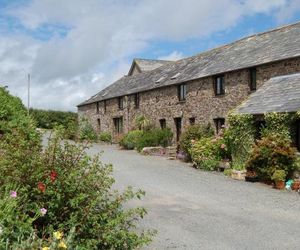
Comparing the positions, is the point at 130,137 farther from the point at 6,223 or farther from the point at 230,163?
the point at 6,223

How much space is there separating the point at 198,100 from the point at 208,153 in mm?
7196

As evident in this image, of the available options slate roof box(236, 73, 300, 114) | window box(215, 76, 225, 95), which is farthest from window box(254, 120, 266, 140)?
window box(215, 76, 225, 95)

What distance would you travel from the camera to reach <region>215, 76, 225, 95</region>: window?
971 inches

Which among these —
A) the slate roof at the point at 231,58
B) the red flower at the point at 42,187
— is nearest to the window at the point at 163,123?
the slate roof at the point at 231,58

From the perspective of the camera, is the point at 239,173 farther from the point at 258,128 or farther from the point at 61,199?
the point at 61,199

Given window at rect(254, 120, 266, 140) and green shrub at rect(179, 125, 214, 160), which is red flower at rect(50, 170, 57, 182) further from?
green shrub at rect(179, 125, 214, 160)

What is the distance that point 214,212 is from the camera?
33.9 ft

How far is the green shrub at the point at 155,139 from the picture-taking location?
28688 mm

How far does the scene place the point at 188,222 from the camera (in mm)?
9258

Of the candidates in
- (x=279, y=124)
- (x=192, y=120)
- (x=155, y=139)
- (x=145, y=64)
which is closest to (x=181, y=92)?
(x=192, y=120)

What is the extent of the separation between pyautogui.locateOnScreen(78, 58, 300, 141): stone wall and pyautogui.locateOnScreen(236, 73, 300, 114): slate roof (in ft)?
2.40

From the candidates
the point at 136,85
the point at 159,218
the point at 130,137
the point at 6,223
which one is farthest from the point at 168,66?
the point at 6,223

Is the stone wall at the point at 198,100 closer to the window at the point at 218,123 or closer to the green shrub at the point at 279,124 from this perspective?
the window at the point at 218,123

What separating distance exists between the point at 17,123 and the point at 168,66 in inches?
1097
